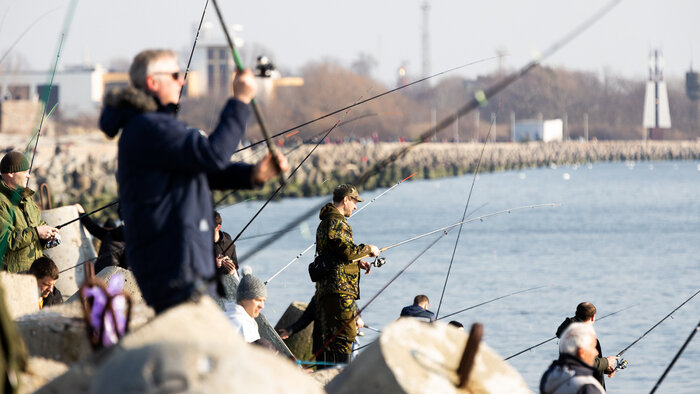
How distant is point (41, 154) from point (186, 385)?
48.8 m

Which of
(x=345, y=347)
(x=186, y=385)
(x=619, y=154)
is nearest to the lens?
(x=186, y=385)

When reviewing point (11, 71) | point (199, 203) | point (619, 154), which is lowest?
point (619, 154)

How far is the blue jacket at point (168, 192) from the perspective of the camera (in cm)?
357

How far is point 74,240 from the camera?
992 cm

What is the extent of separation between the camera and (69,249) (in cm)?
982

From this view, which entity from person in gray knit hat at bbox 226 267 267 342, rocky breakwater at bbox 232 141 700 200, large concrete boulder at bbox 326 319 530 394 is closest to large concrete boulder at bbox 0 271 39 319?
person in gray knit hat at bbox 226 267 267 342

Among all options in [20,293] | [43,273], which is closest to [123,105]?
[20,293]

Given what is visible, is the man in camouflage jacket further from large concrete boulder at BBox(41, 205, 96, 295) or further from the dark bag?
large concrete boulder at BBox(41, 205, 96, 295)

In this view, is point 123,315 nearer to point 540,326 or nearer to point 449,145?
point 540,326

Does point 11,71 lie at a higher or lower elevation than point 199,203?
higher

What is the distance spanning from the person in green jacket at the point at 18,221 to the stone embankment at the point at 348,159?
4.36ft

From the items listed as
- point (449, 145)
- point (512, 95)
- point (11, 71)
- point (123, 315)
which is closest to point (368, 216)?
point (512, 95)

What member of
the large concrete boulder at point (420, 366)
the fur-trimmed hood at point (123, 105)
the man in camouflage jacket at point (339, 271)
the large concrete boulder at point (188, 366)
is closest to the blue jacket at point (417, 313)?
the man in camouflage jacket at point (339, 271)

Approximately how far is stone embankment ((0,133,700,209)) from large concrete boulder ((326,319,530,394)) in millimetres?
2795
